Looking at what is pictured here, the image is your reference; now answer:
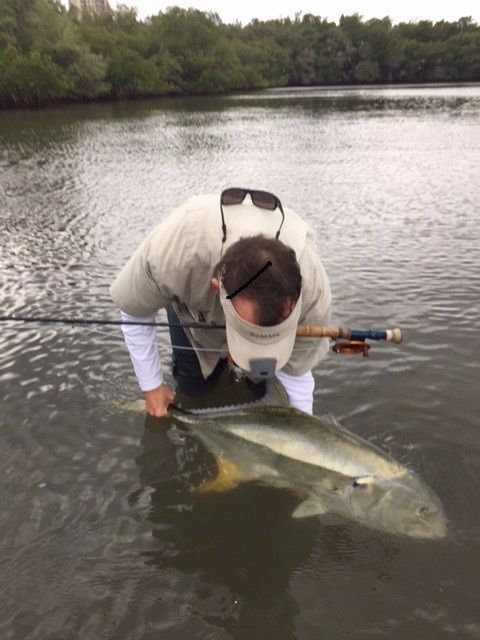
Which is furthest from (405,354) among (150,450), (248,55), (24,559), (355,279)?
(248,55)

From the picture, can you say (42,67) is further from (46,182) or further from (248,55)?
(248,55)

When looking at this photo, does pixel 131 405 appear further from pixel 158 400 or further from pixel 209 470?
pixel 209 470

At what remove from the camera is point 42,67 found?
159ft

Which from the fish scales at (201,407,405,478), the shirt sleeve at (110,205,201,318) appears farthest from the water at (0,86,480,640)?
the shirt sleeve at (110,205,201,318)

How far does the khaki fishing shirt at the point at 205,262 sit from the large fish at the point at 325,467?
403 mm

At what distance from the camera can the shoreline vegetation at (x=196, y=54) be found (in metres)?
52.3

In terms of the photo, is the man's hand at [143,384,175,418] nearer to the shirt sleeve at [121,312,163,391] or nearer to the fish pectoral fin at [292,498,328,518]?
the shirt sleeve at [121,312,163,391]

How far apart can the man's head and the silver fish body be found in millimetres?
872

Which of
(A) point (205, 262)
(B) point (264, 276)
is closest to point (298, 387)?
(A) point (205, 262)

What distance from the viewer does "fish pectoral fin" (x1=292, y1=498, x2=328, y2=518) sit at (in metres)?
3.53

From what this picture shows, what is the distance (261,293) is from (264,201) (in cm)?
87

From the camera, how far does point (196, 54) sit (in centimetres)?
7919

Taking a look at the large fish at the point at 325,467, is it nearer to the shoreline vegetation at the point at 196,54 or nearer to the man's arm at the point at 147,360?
the man's arm at the point at 147,360

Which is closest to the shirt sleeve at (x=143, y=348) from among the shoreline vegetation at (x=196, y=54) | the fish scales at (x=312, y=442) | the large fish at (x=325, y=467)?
the large fish at (x=325, y=467)
